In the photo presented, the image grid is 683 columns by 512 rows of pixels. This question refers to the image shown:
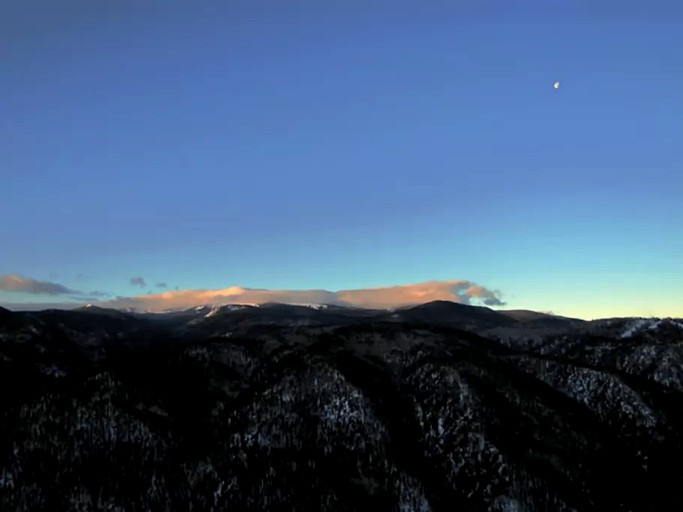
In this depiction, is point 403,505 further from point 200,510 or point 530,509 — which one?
point 200,510

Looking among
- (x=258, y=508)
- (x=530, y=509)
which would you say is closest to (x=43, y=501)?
(x=258, y=508)

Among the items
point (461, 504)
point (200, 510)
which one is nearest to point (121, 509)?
point (200, 510)

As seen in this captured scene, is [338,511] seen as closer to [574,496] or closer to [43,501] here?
[574,496]

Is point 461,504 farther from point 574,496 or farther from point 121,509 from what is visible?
point 121,509

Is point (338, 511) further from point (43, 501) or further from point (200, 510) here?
point (43, 501)

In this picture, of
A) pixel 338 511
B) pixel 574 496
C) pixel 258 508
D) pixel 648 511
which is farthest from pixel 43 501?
pixel 648 511

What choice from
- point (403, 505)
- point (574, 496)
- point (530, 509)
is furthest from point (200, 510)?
point (574, 496)
